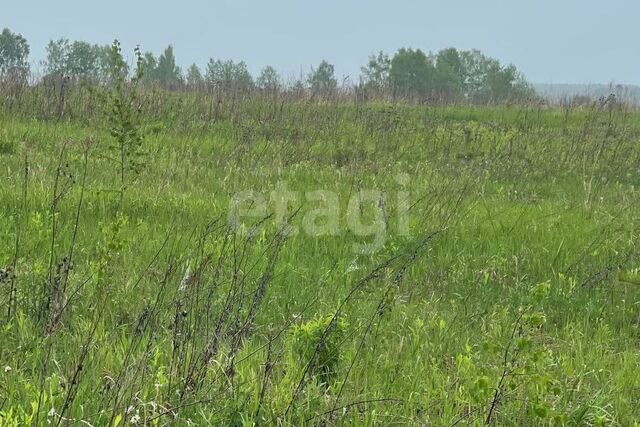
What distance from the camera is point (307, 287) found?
353cm

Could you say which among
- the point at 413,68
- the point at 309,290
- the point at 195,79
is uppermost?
the point at 413,68

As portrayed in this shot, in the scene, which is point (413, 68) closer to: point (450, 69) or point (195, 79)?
point (450, 69)

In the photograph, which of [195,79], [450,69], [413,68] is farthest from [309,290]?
[450,69]

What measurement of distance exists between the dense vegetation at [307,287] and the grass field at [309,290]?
2 cm

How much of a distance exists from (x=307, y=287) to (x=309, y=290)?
3 cm

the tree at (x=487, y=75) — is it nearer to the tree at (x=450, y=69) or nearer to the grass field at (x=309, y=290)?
the tree at (x=450, y=69)

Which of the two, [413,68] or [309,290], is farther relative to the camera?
[413,68]

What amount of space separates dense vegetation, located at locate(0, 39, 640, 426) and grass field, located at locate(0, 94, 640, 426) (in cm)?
2

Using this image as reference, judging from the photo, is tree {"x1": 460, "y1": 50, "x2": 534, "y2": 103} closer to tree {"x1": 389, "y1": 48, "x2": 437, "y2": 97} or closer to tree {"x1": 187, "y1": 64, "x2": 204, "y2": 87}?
tree {"x1": 389, "y1": 48, "x2": 437, "y2": 97}

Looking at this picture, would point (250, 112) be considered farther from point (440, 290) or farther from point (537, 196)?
point (440, 290)

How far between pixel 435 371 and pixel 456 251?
188 centimetres

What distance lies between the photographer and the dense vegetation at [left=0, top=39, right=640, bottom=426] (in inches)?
87.4

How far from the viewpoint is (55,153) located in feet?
22.0

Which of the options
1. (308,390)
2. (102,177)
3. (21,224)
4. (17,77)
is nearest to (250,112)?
(17,77)
